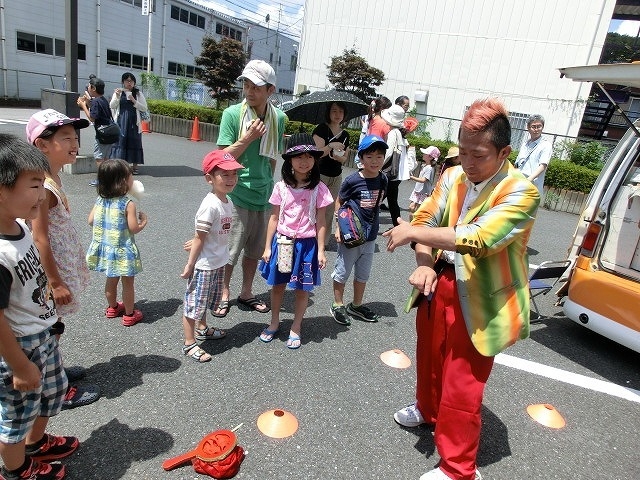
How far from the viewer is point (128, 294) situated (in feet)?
11.0

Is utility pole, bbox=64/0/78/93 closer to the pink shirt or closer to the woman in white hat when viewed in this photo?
the woman in white hat

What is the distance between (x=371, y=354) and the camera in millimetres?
3406

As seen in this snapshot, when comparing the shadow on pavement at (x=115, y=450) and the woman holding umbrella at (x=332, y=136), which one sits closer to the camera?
the shadow on pavement at (x=115, y=450)

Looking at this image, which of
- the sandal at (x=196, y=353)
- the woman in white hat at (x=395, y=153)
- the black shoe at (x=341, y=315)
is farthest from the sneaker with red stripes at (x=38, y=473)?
the woman in white hat at (x=395, y=153)

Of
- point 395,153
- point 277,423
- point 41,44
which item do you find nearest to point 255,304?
point 277,423

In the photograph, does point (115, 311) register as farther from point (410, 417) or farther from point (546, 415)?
point (546, 415)

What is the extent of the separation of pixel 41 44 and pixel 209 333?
82.7 feet

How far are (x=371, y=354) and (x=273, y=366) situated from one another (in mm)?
784

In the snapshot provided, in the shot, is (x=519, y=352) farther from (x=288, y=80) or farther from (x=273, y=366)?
(x=288, y=80)

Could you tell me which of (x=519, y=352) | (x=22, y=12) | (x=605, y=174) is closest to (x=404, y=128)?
(x=605, y=174)

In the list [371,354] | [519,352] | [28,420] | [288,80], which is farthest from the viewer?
[288,80]

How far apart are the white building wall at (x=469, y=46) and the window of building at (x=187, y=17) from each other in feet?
41.4

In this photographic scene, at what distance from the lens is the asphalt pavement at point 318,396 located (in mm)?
2309

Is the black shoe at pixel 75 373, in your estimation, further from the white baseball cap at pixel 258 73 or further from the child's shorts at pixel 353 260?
the white baseball cap at pixel 258 73
